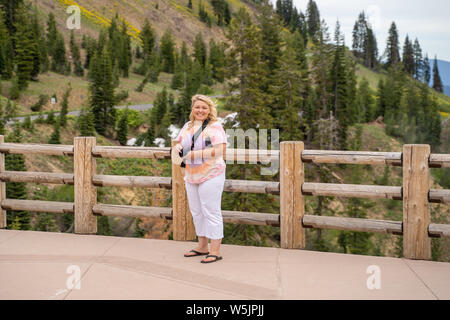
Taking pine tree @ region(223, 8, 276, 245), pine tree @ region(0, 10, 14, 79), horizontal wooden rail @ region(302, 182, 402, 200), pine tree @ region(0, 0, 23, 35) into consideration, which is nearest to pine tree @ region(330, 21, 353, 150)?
pine tree @ region(223, 8, 276, 245)

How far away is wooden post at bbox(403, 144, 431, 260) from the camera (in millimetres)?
5031

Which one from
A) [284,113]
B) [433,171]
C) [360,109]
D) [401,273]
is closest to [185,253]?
[401,273]

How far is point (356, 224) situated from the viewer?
17.7 feet

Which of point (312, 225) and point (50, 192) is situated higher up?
point (312, 225)

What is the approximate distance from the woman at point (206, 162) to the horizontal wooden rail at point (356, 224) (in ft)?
4.35

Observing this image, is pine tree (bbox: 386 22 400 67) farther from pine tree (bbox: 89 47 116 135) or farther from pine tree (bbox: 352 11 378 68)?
pine tree (bbox: 89 47 116 135)

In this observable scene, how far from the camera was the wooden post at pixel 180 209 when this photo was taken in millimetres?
5832

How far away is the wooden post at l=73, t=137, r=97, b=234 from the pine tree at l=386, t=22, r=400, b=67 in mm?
132104

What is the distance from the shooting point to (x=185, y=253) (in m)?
5.22

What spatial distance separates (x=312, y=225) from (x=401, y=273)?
48.8 inches

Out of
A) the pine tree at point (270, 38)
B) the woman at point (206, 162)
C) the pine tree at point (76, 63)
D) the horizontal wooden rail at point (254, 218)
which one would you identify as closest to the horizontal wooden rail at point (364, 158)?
the horizontal wooden rail at point (254, 218)

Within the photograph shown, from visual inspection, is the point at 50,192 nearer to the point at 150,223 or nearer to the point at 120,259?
the point at 150,223

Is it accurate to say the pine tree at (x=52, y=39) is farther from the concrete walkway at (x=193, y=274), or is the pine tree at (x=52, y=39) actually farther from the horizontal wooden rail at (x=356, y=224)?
the horizontal wooden rail at (x=356, y=224)
